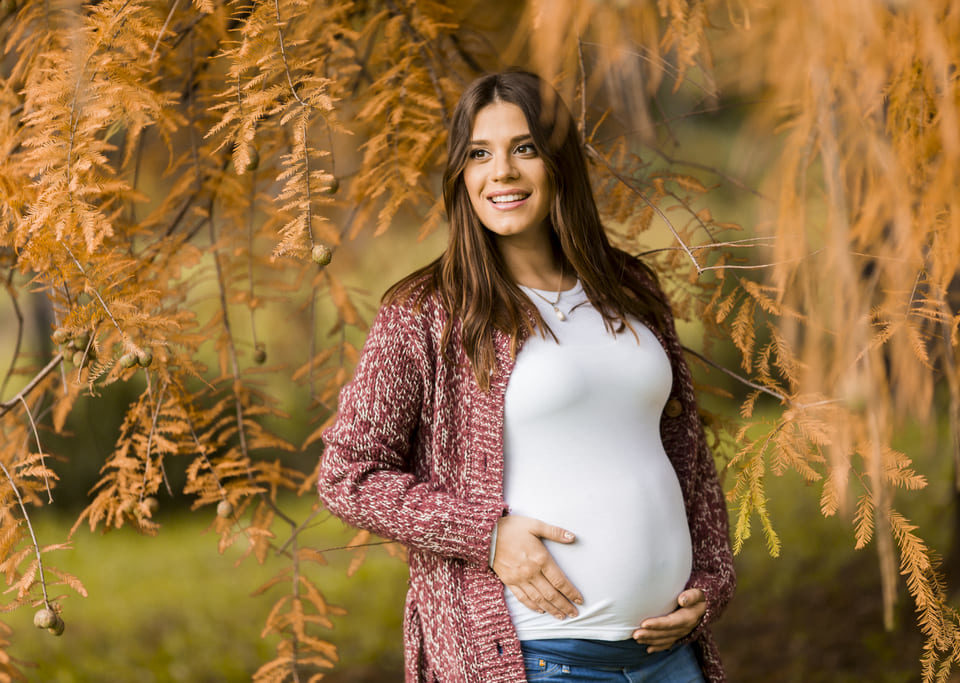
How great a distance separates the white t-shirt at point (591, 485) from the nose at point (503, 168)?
0.29 m

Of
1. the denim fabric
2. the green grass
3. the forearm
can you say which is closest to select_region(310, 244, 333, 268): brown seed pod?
the forearm

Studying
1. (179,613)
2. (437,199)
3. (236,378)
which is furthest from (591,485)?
(179,613)

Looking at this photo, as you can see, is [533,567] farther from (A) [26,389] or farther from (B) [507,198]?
(A) [26,389]

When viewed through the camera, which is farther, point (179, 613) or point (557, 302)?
point (179, 613)

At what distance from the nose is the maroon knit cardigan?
0.80ft

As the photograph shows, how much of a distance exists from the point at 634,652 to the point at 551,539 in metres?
0.25

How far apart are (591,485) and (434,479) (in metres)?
0.27

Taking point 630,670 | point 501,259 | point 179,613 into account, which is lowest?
point 179,613

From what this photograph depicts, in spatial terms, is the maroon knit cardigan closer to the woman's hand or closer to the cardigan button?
the woman's hand

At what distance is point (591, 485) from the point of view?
1.49 m

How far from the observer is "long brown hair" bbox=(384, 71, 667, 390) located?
1544 mm

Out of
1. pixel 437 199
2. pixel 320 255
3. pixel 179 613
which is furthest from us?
pixel 179 613

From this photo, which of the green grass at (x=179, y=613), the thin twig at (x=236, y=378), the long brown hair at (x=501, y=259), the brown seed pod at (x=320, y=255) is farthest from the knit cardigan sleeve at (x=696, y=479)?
the green grass at (x=179, y=613)

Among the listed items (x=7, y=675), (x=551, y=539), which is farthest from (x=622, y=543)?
(x=7, y=675)
